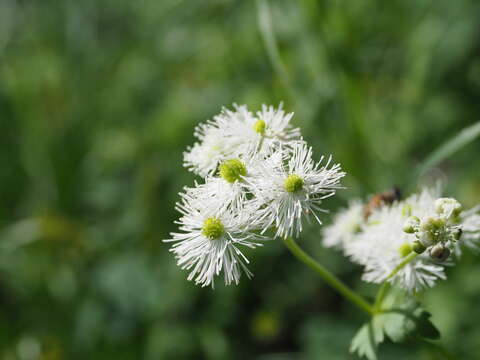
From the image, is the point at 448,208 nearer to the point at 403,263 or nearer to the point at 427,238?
the point at 427,238

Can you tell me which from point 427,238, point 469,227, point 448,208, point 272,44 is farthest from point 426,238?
point 272,44

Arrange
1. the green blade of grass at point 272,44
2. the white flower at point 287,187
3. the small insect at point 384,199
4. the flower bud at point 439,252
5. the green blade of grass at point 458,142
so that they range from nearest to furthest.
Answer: the flower bud at point 439,252 < the white flower at point 287,187 < the small insect at point 384,199 < the green blade of grass at point 458,142 < the green blade of grass at point 272,44

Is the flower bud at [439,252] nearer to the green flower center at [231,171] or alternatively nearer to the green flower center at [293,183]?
the green flower center at [293,183]

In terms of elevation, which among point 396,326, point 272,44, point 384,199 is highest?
point 272,44

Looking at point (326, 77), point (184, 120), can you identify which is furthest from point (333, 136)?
point (184, 120)

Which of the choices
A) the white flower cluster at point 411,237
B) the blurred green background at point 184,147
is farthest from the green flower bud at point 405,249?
the blurred green background at point 184,147

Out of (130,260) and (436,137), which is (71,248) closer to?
(130,260)

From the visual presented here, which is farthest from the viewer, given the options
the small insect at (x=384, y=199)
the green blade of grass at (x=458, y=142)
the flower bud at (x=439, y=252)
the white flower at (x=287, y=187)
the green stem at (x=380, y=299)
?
the green blade of grass at (x=458, y=142)
